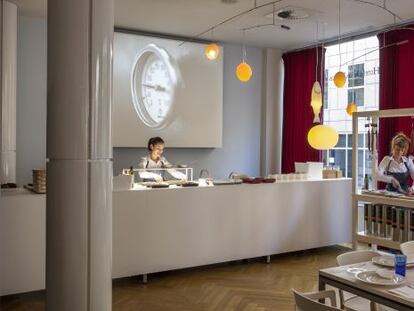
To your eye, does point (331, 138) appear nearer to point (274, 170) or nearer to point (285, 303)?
point (285, 303)

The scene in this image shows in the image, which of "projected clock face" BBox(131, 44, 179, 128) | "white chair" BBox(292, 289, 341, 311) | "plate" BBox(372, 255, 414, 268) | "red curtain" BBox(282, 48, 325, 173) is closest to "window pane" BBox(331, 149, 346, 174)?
"red curtain" BBox(282, 48, 325, 173)

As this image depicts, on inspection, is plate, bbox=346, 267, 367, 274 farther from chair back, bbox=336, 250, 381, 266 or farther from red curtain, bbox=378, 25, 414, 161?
red curtain, bbox=378, 25, 414, 161

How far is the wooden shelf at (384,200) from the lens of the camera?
439cm

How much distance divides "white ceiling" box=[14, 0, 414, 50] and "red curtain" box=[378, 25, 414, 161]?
263 millimetres

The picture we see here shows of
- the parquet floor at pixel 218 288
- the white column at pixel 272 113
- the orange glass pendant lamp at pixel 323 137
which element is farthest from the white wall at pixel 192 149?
the orange glass pendant lamp at pixel 323 137

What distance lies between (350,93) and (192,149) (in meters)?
2.81

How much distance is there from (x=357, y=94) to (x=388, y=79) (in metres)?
0.69

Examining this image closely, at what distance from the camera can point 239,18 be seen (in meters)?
6.12

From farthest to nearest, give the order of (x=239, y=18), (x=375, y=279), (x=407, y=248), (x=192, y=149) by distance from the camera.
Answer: (x=192, y=149) < (x=239, y=18) < (x=407, y=248) < (x=375, y=279)

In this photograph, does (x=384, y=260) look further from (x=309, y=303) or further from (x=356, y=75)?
(x=356, y=75)

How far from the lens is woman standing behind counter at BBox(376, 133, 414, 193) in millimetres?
4984

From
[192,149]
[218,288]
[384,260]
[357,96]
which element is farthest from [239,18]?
[384,260]

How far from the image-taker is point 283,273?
5.05 m

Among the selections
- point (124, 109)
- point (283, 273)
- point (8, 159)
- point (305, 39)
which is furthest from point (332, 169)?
point (8, 159)
